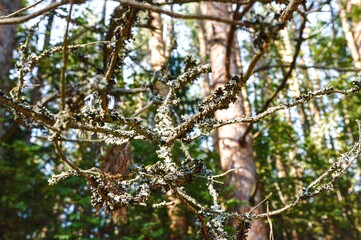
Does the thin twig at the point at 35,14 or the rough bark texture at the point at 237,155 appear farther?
the rough bark texture at the point at 237,155

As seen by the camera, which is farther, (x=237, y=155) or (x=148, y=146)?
(x=148, y=146)

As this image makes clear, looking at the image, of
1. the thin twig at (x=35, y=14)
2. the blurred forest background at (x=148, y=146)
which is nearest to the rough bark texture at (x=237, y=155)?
the blurred forest background at (x=148, y=146)

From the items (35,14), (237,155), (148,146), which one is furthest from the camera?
(148,146)

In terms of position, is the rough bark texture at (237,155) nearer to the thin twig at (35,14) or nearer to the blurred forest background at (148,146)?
the blurred forest background at (148,146)

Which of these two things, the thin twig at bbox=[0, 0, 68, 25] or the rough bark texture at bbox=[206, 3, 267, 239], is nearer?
the thin twig at bbox=[0, 0, 68, 25]

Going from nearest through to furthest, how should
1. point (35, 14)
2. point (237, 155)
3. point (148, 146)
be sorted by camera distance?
1. point (35, 14)
2. point (237, 155)
3. point (148, 146)

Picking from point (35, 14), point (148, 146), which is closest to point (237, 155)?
point (148, 146)

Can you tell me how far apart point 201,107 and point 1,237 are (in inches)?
221

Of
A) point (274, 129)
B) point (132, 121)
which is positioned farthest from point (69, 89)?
point (274, 129)

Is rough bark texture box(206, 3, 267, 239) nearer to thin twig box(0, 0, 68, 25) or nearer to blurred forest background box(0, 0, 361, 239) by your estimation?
blurred forest background box(0, 0, 361, 239)

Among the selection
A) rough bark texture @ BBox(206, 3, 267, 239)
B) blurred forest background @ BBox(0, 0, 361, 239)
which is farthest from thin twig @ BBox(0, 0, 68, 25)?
rough bark texture @ BBox(206, 3, 267, 239)

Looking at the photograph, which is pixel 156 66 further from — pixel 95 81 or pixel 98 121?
pixel 95 81

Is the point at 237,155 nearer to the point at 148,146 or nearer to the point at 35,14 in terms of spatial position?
the point at 148,146

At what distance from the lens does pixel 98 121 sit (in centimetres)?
149
